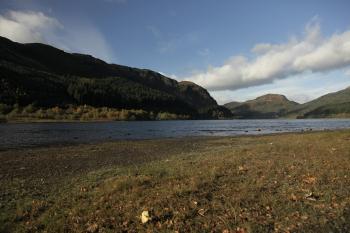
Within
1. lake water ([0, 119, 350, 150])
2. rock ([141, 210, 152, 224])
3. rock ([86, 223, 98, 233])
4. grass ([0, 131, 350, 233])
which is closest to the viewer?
rock ([86, 223, 98, 233])

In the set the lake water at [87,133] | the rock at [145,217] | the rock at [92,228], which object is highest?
the rock at [145,217]

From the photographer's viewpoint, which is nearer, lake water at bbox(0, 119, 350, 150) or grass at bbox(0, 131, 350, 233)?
grass at bbox(0, 131, 350, 233)


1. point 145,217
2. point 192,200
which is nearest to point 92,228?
point 145,217

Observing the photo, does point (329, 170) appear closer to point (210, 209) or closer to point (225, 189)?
point (225, 189)

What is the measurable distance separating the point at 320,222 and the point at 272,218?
5.42ft

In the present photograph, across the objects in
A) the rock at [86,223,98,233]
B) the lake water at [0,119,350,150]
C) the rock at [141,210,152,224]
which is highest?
the rock at [141,210,152,224]

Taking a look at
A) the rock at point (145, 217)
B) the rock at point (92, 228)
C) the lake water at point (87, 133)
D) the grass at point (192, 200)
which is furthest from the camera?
the lake water at point (87, 133)

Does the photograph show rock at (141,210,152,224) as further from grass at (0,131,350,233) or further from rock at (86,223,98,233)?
rock at (86,223,98,233)

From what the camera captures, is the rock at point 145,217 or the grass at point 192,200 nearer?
the grass at point 192,200

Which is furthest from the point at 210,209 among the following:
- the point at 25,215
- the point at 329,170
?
the point at 329,170

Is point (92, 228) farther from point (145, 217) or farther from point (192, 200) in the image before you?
point (192, 200)

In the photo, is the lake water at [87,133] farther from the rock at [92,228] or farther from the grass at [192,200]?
the rock at [92,228]

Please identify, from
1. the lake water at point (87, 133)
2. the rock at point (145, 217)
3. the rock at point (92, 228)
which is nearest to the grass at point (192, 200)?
the rock at point (92, 228)

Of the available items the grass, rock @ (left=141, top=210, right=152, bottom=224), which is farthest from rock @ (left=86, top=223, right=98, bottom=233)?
rock @ (left=141, top=210, right=152, bottom=224)
